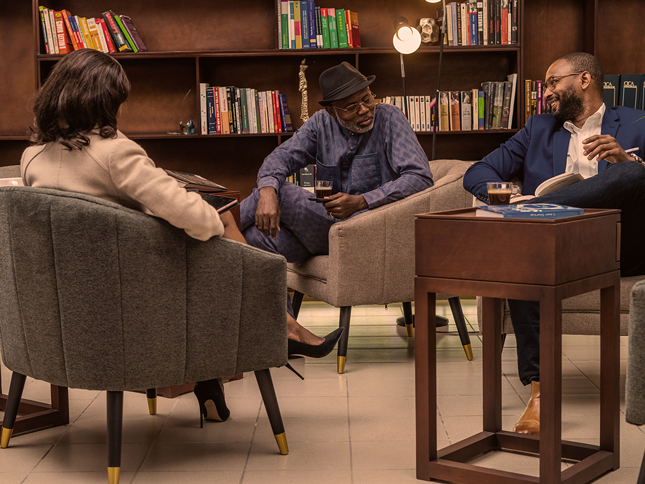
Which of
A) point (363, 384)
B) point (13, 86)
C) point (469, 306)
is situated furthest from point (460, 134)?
point (13, 86)

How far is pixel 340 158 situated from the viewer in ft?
9.86

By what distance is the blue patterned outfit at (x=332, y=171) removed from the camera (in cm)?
279

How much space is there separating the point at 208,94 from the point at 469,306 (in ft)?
6.40

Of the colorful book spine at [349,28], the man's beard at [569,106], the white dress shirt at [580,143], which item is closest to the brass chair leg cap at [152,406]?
the white dress shirt at [580,143]

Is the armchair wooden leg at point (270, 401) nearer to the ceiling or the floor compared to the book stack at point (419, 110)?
nearer to the floor

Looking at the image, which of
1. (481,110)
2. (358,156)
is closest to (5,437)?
(358,156)

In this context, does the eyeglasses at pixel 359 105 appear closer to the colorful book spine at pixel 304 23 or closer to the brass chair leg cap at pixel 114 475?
the colorful book spine at pixel 304 23

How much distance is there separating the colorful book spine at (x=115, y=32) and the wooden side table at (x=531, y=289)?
2.91m

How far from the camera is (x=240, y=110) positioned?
4039 millimetres

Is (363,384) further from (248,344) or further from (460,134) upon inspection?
(460,134)

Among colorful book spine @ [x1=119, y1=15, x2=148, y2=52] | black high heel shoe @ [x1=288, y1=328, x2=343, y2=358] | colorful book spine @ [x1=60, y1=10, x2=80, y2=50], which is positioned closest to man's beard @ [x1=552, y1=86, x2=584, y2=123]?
black high heel shoe @ [x1=288, y1=328, x2=343, y2=358]

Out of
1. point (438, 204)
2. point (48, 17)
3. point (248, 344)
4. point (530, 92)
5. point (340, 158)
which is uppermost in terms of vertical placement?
point (48, 17)

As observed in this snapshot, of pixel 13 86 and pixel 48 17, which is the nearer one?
pixel 48 17

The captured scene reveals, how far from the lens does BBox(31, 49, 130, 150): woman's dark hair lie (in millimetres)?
1608
